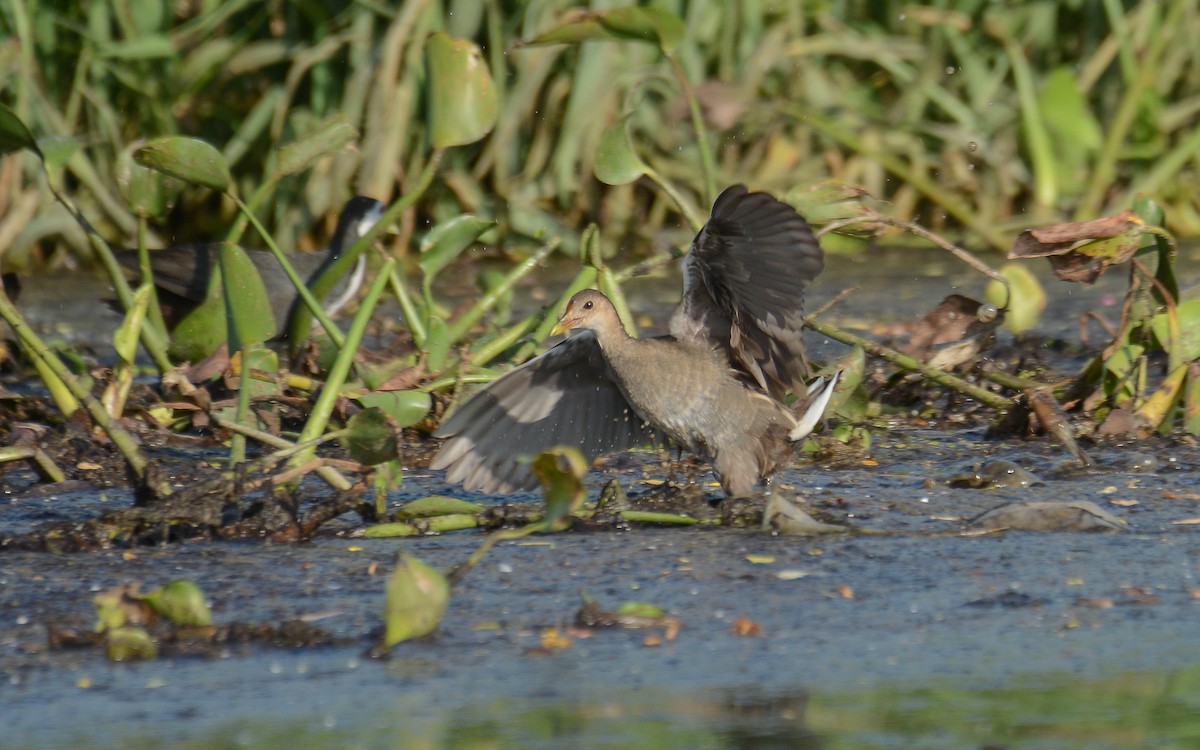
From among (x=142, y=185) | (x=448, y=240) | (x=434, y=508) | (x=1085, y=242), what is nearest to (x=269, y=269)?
(x=448, y=240)

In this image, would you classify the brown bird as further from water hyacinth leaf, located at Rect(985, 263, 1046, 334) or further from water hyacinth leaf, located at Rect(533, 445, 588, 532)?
water hyacinth leaf, located at Rect(985, 263, 1046, 334)

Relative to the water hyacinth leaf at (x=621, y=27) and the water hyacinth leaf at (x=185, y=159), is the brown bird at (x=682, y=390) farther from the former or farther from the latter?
the water hyacinth leaf at (x=185, y=159)

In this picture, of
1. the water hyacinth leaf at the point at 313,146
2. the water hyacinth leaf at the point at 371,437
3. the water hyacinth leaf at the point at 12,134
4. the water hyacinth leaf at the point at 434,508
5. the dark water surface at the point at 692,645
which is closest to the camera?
the dark water surface at the point at 692,645

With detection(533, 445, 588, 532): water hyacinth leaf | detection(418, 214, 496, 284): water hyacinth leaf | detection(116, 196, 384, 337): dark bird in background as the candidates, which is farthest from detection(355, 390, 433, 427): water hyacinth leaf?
detection(116, 196, 384, 337): dark bird in background

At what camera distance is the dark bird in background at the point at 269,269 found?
596 centimetres

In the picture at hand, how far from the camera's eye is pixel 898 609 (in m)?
3.04

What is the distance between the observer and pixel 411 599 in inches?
107

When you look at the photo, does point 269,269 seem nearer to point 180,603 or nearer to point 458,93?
point 458,93

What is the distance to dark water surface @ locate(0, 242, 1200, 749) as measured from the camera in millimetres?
2480

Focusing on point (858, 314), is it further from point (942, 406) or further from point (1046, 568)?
point (1046, 568)

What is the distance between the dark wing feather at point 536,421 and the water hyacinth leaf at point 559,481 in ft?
3.17

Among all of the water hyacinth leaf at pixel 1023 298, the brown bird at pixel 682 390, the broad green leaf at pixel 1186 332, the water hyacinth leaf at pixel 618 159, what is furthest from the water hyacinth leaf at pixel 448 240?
the broad green leaf at pixel 1186 332

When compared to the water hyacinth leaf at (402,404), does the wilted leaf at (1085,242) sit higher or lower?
higher

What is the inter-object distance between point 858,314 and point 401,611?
13.3ft
